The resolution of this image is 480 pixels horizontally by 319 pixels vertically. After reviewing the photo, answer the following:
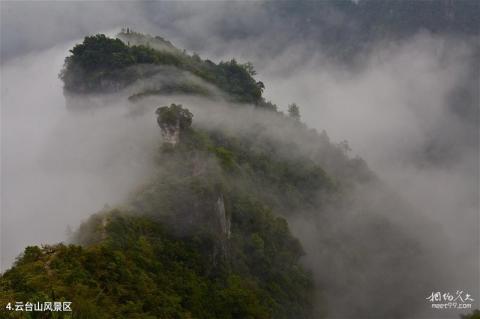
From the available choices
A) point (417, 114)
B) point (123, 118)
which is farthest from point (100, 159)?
point (417, 114)

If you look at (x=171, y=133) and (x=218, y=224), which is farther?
(x=171, y=133)

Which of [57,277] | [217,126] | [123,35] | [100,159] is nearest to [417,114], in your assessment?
[123,35]

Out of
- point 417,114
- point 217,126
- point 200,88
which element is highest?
point 417,114

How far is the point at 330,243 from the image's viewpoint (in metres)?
59.7

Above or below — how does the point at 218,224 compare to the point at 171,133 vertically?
below

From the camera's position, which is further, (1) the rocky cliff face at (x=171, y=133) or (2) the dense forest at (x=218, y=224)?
(1) the rocky cliff face at (x=171, y=133)

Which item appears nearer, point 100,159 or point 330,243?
point 100,159

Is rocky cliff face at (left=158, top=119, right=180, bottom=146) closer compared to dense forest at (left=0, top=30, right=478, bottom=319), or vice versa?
dense forest at (left=0, top=30, right=478, bottom=319)

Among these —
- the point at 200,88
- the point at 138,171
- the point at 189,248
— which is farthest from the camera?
the point at 200,88

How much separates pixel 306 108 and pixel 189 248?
505ft

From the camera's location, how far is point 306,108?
610 feet

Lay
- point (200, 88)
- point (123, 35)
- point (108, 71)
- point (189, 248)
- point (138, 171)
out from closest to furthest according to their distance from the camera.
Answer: point (189, 248)
point (138, 171)
point (108, 71)
point (200, 88)
point (123, 35)

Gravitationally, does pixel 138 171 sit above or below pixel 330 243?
above

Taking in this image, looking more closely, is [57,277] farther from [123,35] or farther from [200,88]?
[123,35]
